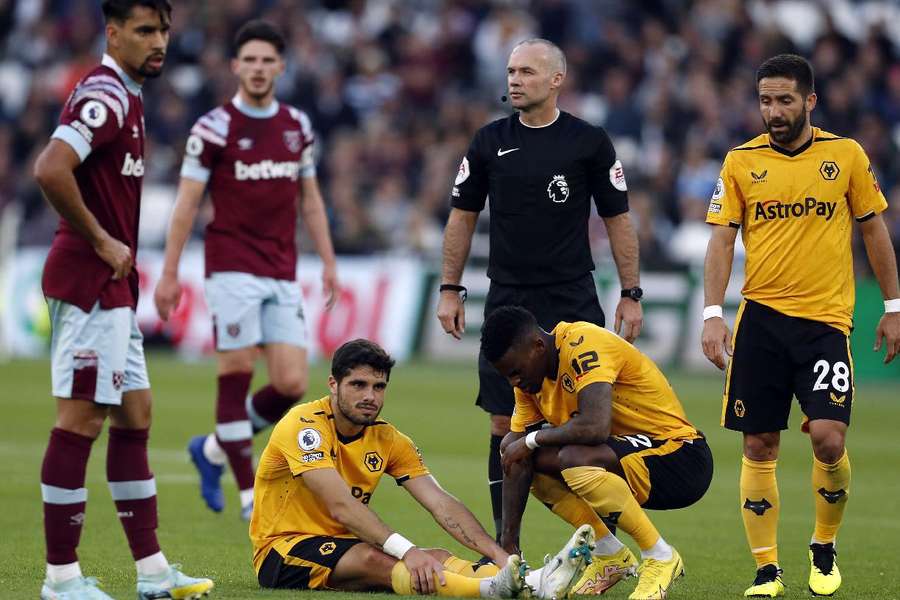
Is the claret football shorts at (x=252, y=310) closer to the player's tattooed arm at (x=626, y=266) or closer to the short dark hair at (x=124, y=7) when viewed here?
the player's tattooed arm at (x=626, y=266)

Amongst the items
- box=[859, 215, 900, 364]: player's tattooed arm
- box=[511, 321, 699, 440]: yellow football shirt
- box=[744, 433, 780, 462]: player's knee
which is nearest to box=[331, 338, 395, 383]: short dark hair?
box=[511, 321, 699, 440]: yellow football shirt

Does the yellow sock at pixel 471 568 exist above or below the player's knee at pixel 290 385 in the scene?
below

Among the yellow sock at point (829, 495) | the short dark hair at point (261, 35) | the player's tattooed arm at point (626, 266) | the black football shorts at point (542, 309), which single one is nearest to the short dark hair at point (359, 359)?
the black football shorts at point (542, 309)

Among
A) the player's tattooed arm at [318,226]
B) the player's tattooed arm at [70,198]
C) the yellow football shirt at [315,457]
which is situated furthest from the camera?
the player's tattooed arm at [318,226]

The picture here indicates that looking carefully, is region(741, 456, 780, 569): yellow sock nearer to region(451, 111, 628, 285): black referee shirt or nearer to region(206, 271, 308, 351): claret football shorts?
region(451, 111, 628, 285): black referee shirt

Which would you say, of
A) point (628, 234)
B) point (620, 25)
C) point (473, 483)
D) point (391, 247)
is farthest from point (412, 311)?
point (628, 234)

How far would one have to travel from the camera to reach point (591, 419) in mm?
6965

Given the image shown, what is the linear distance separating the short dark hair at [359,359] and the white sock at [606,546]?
1294mm

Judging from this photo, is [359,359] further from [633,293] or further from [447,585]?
[633,293]

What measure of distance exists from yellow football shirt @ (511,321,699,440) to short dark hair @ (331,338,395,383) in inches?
27.6

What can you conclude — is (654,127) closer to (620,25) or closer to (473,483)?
(620,25)

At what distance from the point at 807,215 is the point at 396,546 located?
8.05 ft

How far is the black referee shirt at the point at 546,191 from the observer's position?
8055 millimetres

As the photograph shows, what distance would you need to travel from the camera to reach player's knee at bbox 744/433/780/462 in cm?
748
